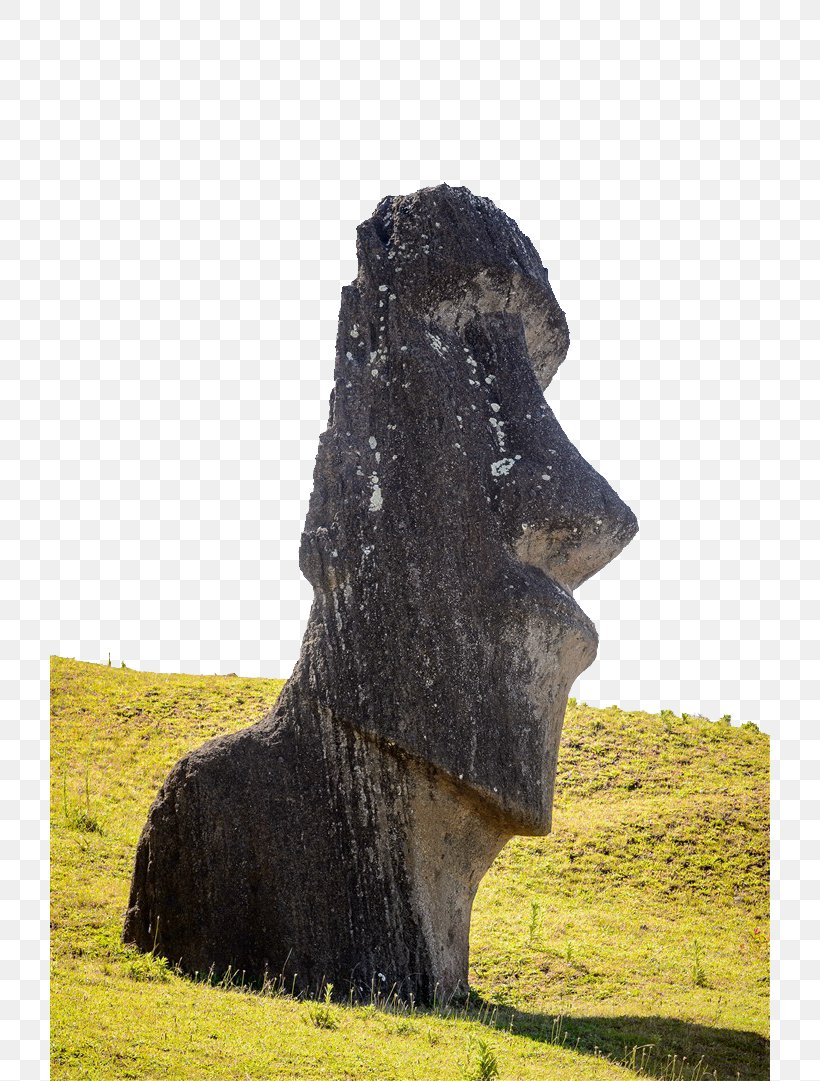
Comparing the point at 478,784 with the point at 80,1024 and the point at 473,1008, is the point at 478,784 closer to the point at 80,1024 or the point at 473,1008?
the point at 473,1008

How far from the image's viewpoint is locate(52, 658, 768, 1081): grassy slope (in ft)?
29.3

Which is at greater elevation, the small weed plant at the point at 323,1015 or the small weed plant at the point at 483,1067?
the small weed plant at the point at 323,1015

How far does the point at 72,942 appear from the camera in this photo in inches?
459

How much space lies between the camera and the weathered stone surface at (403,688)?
1111cm

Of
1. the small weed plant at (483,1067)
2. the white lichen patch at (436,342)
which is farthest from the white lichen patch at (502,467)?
the small weed plant at (483,1067)

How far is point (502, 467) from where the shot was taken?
11734 millimetres

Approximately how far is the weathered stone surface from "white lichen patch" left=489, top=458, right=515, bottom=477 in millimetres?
15

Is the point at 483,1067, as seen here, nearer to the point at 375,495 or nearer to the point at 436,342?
the point at 375,495

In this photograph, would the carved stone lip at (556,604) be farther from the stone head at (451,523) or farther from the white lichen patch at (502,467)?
the white lichen patch at (502,467)

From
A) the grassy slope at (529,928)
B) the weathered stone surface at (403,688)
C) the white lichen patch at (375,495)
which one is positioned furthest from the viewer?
the white lichen patch at (375,495)

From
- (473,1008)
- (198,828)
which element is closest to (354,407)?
(198,828)

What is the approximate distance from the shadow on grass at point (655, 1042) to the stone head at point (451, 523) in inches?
62.8

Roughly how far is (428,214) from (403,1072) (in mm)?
7460

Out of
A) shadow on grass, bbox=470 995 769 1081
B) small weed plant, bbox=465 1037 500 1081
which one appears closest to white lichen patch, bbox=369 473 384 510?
shadow on grass, bbox=470 995 769 1081
